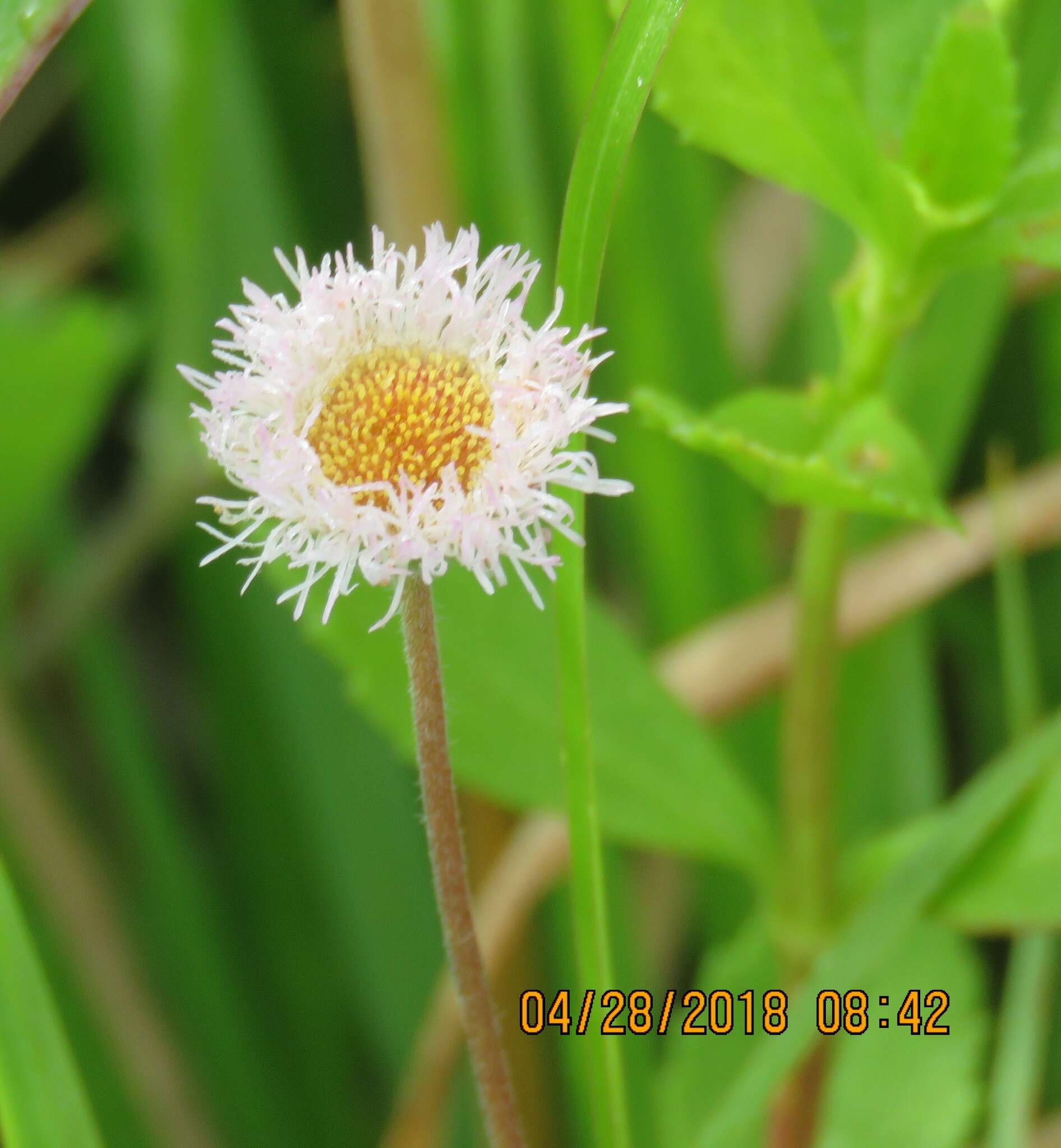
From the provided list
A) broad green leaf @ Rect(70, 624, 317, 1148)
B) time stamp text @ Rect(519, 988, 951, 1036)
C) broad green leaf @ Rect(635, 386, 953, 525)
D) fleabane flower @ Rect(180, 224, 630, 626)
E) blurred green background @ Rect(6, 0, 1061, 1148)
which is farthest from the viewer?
broad green leaf @ Rect(70, 624, 317, 1148)

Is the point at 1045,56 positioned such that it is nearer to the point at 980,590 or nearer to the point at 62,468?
the point at 980,590

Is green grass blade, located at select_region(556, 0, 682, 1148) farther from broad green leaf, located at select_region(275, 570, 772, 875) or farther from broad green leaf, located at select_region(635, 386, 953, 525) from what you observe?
broad green leaf, located at select_region(275, 570, 772, 875)

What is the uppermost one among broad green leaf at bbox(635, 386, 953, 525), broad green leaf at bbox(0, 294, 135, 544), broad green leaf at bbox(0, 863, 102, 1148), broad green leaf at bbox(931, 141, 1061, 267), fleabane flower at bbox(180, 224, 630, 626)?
broad green leaf at bbox(0, 294, 135, 544)

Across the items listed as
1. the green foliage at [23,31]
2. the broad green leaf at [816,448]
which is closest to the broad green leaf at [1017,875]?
the broad green leaf at [816,448]

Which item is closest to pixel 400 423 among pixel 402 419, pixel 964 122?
pixel 402 419

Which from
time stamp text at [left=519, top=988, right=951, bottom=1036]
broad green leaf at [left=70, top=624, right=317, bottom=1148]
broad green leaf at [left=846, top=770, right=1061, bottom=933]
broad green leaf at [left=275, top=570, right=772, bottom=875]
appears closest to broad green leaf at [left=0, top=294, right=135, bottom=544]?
broad green leaf at [left=70, top=624, right=317, bottom=1148]

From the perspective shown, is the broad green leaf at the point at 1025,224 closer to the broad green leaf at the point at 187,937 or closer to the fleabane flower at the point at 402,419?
the fleabane flower at the point at 402,419

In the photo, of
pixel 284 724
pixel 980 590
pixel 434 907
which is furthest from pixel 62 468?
pixel 980 590
